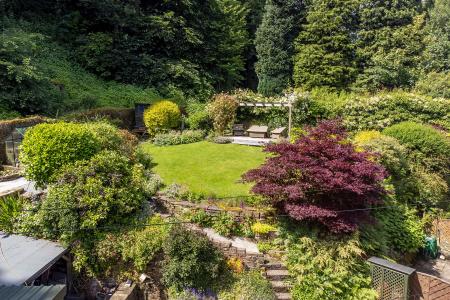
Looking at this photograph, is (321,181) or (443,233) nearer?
(321,181)

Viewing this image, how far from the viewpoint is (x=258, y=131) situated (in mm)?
17344

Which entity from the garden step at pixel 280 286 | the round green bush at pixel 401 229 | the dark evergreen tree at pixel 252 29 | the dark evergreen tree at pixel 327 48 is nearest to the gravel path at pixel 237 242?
the garden step at pixel 280 286

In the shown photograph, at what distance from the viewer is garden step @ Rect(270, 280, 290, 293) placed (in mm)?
8359

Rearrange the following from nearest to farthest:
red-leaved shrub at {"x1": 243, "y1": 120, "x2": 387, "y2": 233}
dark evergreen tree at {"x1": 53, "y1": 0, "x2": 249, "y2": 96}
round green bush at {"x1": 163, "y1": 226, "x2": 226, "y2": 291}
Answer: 1. round green bush at {"x1": 163, "y1": 226, "x2": 226, "y2": 291}
2. red-leaved shrub at {"x1": 243, "y1": 120, "x2": 387, "y2": 233}
3. dark evergreen tree at {"x1": 53, "y1": 0, "x2": 249, "y2": 96}

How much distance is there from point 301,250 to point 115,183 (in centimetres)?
543

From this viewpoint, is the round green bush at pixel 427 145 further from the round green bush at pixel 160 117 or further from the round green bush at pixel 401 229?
the round green bush at pixel 160 117

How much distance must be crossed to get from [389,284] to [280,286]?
2636 mm

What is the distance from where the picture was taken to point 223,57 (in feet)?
99.9

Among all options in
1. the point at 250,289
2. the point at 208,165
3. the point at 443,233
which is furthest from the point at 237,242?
the point at 443,233

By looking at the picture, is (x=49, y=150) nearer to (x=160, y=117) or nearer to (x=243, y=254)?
(x=243, y=254)

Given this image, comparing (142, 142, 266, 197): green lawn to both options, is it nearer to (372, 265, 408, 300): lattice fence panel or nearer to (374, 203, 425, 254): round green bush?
(372, 265, 408, 300): lattice fence panel

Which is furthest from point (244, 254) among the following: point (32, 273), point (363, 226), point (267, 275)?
point (32, 273)

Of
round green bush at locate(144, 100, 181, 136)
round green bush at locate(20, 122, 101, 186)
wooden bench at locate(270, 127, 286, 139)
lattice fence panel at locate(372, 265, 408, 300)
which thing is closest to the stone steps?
lattice fence panel at locate(372, 265, 408, 300)

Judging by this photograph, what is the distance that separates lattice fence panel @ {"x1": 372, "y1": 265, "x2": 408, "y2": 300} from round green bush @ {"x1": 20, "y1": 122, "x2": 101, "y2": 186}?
28.1ft
